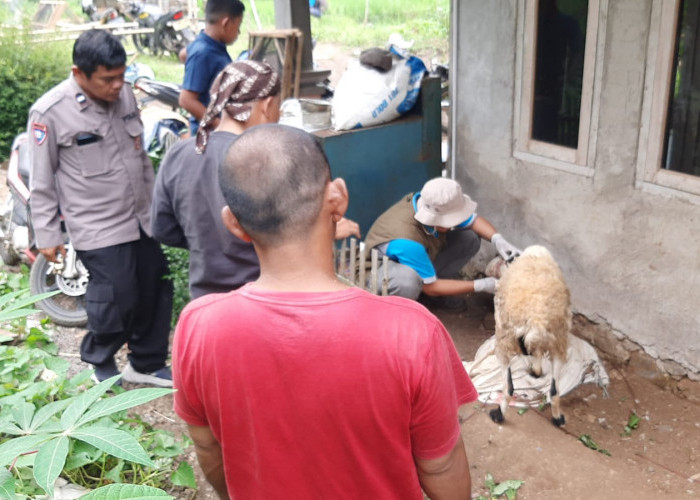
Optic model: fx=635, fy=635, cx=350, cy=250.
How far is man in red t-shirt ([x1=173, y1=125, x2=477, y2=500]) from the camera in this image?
50.6 inches

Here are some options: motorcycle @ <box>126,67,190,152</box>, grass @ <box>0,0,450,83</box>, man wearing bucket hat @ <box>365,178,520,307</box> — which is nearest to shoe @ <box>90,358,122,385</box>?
man wearing bucket hat @ <box>365,178,520,307</box>

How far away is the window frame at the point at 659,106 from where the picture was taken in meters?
3.54

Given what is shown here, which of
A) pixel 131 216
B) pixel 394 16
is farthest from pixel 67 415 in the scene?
pixel 394 16

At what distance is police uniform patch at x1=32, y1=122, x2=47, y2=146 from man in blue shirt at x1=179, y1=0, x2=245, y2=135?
1564mm

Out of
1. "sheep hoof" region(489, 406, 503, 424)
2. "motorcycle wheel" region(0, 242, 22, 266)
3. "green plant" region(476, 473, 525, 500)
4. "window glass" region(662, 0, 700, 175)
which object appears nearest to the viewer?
"green plant" region(476, 473, 525, 500)

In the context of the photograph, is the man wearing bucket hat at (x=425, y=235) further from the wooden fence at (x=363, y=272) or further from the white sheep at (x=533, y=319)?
the white sheep at (x=533, y=319)

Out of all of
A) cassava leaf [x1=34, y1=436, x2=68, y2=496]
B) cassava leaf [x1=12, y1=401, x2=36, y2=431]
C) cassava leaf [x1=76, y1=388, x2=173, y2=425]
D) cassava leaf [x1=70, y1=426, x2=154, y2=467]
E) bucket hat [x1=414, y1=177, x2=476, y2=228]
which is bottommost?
bucket hat [x1=414, y1=177, x2=476, y2=228]

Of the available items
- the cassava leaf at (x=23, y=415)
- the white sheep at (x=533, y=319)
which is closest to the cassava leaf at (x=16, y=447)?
the cassava leaf at (x=23, y=415)

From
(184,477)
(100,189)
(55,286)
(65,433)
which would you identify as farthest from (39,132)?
(65,433)

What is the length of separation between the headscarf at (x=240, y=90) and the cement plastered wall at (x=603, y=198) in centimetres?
232

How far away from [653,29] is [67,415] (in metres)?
3.56

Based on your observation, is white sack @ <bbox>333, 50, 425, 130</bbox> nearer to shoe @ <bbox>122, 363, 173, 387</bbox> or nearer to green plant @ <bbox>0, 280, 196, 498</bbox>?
shoe @ <bbox>122, 363, 173, 387</bbox>

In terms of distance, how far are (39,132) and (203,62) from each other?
173cm

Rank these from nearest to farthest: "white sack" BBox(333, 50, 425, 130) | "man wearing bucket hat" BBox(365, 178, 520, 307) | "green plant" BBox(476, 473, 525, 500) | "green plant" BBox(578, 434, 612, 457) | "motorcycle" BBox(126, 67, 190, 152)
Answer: "green plant" BBox(476, 473, 525, 500) → "green plant" BBox(578, 434, 612, 457) → "man wearing bucket hat" BBox(365, 178, 520, 307) → "white sack" BBox(333, 50, 425, 130) → "motorcycle" BBox(126, 67, 190, 152)
